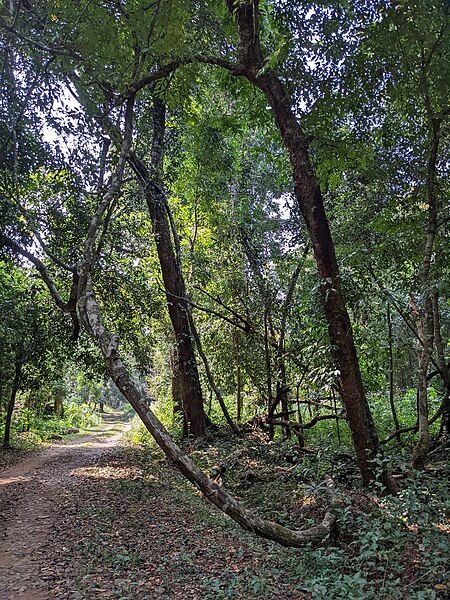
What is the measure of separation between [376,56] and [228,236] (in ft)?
20.2

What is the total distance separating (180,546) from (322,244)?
4760mm

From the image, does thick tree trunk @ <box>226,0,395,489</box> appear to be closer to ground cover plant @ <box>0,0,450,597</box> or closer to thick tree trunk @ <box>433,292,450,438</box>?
ground cover plant @ <box>0,0,450,597</box>

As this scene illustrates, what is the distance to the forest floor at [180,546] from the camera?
13.8 ft

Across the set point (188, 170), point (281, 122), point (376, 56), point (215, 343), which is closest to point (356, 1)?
point (376, 56)

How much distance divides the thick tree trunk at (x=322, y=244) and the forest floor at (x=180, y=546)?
94 cm

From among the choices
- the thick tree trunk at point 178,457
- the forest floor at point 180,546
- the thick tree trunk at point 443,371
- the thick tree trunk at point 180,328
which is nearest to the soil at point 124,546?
the forest floor at point 180,546

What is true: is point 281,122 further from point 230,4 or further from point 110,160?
point 110,160

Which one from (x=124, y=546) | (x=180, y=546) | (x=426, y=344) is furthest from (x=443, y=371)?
(x=124, y=546)

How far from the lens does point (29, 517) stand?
695cm

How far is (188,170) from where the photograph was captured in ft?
43.5

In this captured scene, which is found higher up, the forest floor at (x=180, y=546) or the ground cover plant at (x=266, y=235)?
the ground cover plant at (x=266, y=235)

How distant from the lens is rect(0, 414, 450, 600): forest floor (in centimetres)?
420

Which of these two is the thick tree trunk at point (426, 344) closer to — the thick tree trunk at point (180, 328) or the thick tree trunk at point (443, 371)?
the thick tree trunk at point (443, 371)

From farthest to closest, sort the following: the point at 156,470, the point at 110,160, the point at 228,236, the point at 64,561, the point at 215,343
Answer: the point at 215,343 < the point at 228,236 < the point at 156,470 < the point at 110,160 < the point at 64,561
